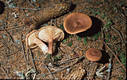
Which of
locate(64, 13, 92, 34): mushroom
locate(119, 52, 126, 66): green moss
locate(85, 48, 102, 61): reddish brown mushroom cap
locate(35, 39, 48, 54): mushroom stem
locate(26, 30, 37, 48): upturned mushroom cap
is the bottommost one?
locate(119, 52, 126, 66): green moss

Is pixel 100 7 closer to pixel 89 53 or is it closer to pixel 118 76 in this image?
pixel 89 53

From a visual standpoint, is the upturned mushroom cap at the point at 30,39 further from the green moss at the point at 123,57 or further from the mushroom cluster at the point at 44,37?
the green moss at the point at 123,57

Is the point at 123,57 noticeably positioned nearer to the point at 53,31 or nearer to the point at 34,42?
the point at 53,31

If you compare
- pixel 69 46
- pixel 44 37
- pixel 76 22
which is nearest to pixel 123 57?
pixel 69 46

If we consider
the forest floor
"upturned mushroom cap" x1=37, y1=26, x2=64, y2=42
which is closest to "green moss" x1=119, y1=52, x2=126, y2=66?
the forest floor

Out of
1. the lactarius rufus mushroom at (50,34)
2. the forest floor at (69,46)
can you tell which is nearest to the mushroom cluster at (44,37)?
the lactarius rufus mushroom at (50,34)

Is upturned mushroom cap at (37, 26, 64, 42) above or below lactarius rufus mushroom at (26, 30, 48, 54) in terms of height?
above

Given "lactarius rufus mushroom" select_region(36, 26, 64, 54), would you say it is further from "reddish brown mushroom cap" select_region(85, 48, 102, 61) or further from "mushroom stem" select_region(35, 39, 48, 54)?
"reddish brown mushroom cap" select_region(85, 48, 102, 61)
